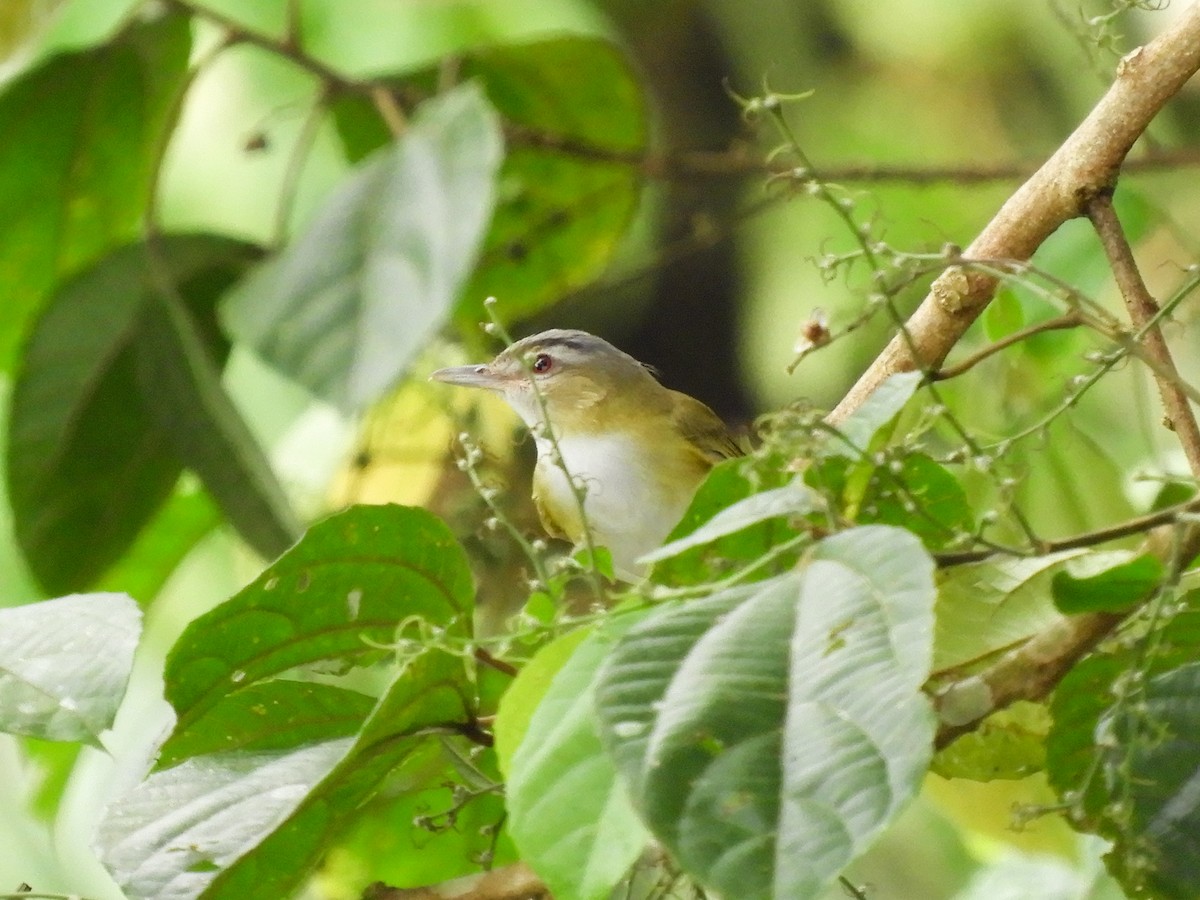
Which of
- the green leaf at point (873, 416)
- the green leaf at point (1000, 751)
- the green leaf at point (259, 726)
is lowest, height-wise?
the green leaf at point (1000, 751)

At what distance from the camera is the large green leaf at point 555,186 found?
103 inches

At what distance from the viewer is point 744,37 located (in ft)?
12.2

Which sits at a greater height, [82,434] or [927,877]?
[82,434]

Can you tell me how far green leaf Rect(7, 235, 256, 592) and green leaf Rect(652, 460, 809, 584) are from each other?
1535 mm

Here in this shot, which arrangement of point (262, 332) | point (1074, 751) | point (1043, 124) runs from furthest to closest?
point (1043, 124), point (262, 332), point (1074, 751)

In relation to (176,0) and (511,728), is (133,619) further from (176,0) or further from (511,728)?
(176,0)

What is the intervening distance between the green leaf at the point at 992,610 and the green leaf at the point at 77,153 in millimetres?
1869

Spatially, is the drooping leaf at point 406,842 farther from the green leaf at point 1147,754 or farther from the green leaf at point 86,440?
the green leaf at point 86,440

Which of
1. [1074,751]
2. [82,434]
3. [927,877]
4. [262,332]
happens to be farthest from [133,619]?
[927,877]

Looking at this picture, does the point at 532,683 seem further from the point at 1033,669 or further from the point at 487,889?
the point at 1033,669

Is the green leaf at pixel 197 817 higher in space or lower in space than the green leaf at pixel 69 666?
lower

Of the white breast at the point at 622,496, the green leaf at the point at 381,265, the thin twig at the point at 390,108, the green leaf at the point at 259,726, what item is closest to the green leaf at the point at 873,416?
the green leaf at the point at 259,726

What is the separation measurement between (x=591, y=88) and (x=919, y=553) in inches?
81.3

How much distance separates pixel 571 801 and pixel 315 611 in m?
0.34
